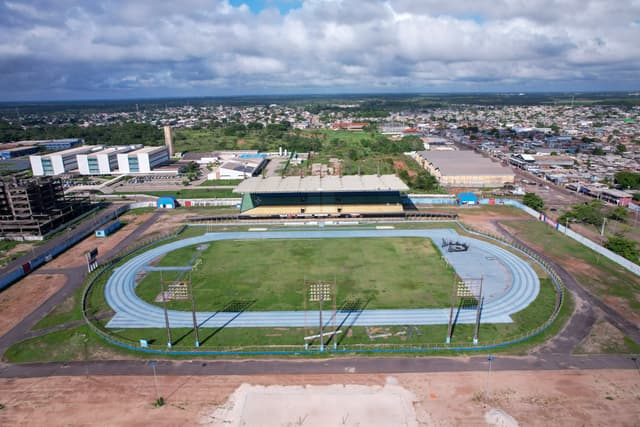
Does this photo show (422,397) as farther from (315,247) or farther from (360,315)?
(315,247)

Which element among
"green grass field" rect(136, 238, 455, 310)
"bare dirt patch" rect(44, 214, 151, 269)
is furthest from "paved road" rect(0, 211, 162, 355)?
"green grass field" rect(136, 238, 455, 310)

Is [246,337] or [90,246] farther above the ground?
[90,246]

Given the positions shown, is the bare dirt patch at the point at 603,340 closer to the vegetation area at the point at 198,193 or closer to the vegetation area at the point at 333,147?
the vegetation area at the point at 333,147

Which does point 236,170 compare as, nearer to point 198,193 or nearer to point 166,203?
point 198,193

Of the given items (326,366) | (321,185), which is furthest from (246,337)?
(321,185)

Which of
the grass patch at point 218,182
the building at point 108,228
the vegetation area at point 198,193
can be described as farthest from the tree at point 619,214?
the building at point 108,228

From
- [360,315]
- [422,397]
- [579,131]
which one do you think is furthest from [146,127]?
[579,131]
